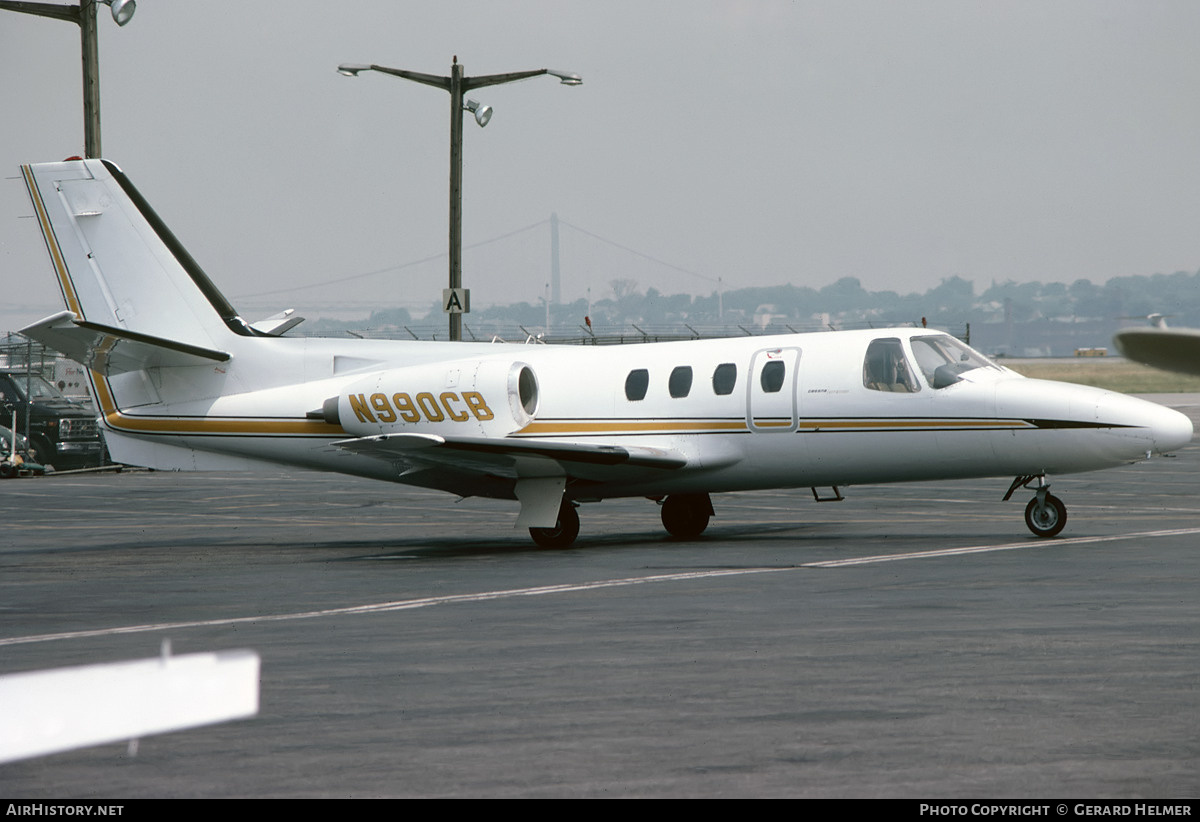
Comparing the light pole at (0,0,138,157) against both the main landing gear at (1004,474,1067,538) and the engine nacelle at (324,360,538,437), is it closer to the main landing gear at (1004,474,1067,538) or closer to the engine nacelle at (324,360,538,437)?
the engine nacelle at (324,360,538,437)

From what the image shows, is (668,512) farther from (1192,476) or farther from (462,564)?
(1192,476)

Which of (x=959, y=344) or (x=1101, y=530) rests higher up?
(x=959, y=344)

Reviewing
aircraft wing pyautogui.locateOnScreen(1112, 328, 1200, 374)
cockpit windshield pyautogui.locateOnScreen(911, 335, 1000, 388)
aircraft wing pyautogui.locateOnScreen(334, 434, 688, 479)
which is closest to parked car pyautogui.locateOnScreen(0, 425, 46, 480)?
aircraft wing pyautogui.locateOnScreen(334, 434, 688, 479)

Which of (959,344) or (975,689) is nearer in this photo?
(975,689)

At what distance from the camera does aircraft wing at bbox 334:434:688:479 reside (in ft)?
57.1

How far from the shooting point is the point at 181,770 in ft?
21.6

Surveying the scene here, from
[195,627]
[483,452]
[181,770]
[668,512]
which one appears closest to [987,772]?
[181,770]

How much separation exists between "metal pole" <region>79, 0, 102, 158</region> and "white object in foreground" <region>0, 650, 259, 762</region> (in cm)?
2261

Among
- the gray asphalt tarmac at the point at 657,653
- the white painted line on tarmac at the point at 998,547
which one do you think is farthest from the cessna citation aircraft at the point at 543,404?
the gray asphalt tarmac at the point at 657,653

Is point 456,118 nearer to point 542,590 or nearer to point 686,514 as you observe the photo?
point 686,514

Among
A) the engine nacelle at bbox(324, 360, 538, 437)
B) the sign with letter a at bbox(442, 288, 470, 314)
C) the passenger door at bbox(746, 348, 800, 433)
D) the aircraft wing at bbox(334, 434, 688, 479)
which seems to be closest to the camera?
the aircraft wing at bbox(334, 434, 688, 479)

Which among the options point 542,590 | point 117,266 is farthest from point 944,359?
point 117,266

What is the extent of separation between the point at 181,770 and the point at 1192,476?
1033 inches

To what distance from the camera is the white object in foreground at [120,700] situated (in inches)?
291
